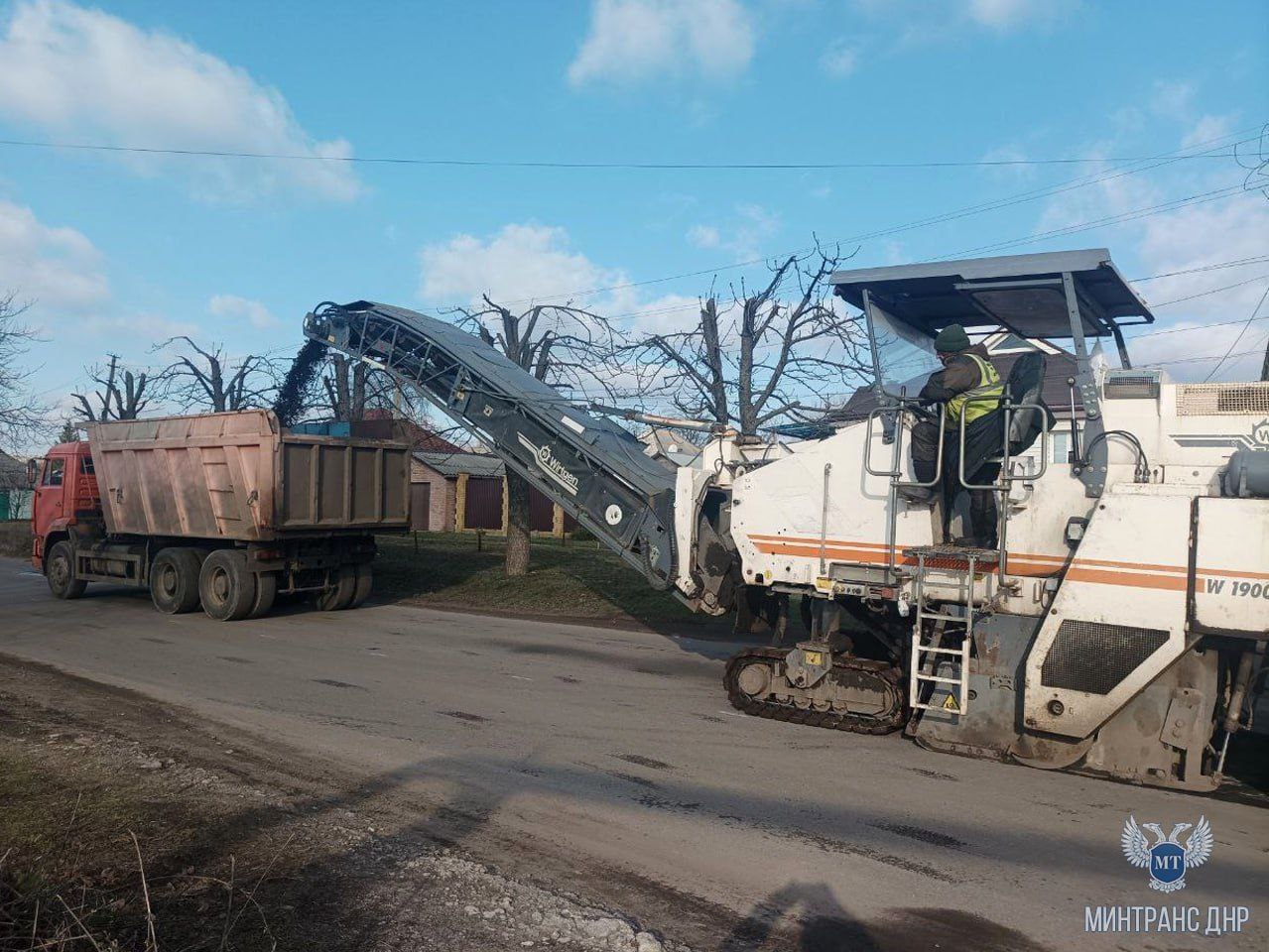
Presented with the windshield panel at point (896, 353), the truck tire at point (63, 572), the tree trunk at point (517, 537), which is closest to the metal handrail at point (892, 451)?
the windshield panel at point (896, 353)

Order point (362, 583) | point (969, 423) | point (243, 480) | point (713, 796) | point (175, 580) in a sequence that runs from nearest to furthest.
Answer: point (713, 796), point (969, 423), point (243, 480), point (175, 580), point (362, 583)

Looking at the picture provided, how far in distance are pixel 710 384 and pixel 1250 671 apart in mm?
11178

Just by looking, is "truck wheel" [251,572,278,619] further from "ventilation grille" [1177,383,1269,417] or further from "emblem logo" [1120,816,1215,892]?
"ventilation grille" [1177,383,1269,417]

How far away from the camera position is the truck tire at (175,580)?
14172mm

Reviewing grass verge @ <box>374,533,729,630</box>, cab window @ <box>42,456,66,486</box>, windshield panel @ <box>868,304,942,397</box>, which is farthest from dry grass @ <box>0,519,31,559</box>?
windshield panel @ <box>868,304,942,397</box>

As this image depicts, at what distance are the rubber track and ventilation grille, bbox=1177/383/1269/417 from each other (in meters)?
2.93

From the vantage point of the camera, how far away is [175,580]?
1448 centimetres

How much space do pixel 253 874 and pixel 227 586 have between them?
10222mm

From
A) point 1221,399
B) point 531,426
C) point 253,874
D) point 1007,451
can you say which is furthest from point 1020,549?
point 531,426

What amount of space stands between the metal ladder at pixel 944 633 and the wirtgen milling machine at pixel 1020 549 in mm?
21

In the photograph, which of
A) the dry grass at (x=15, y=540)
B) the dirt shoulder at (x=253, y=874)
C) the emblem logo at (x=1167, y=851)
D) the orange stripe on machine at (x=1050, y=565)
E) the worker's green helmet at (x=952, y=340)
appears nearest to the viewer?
the dirt shoulder at (x=253, y=874)

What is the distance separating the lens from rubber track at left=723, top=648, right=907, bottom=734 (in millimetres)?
7461

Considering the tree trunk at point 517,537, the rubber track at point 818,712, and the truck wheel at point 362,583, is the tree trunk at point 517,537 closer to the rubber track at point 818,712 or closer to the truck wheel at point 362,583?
the truck wheel at point 362,583

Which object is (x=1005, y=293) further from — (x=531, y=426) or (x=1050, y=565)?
(x=531, y=426)
